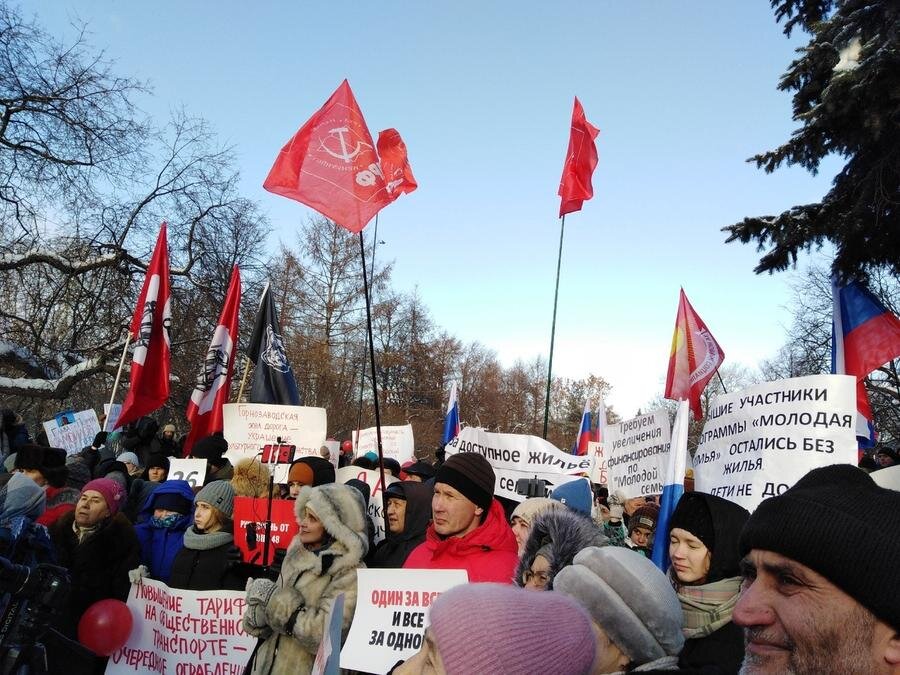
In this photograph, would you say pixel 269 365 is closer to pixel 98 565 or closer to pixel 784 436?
pixel 98 565

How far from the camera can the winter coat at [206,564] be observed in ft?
14.9

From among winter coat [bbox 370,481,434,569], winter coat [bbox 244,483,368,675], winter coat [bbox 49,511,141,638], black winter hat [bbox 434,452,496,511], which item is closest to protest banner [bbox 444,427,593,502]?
winter coat [bbox 370,481,434,569]

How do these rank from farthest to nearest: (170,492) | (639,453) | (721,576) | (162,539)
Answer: (639,453)
(170,492)
(162,539)
(721,576)

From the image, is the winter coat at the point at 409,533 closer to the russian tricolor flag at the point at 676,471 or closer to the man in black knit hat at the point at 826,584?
the russian tricolor flag at the point at 676,471

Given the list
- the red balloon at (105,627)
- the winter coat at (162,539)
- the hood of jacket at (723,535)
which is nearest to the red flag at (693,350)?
the hood of jacket at (723,535)

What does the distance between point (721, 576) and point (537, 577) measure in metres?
0.81

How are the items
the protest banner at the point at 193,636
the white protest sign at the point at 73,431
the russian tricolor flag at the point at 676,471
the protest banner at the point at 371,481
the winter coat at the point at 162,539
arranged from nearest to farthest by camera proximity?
the protest banner at the point at 193,636 < the russian tricolor flag at the point at 676,471 < the winter coat at the point at 162,539 < the protest banner at the point at 371,481 < the white protest sign at the point at 73,431

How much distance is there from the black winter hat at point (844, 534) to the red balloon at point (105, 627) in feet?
13.9

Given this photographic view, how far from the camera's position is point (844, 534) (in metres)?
1.30

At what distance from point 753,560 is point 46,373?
15.9 m

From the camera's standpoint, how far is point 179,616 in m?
4.36

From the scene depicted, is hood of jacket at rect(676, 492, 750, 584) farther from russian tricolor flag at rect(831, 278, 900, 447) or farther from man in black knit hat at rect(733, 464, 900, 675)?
russian tricolor flag at rect(831, 278, 900, 447)

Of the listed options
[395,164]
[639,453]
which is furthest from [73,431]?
[639,453]

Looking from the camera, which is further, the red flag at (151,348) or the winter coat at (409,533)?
the red flag at (151,348)
